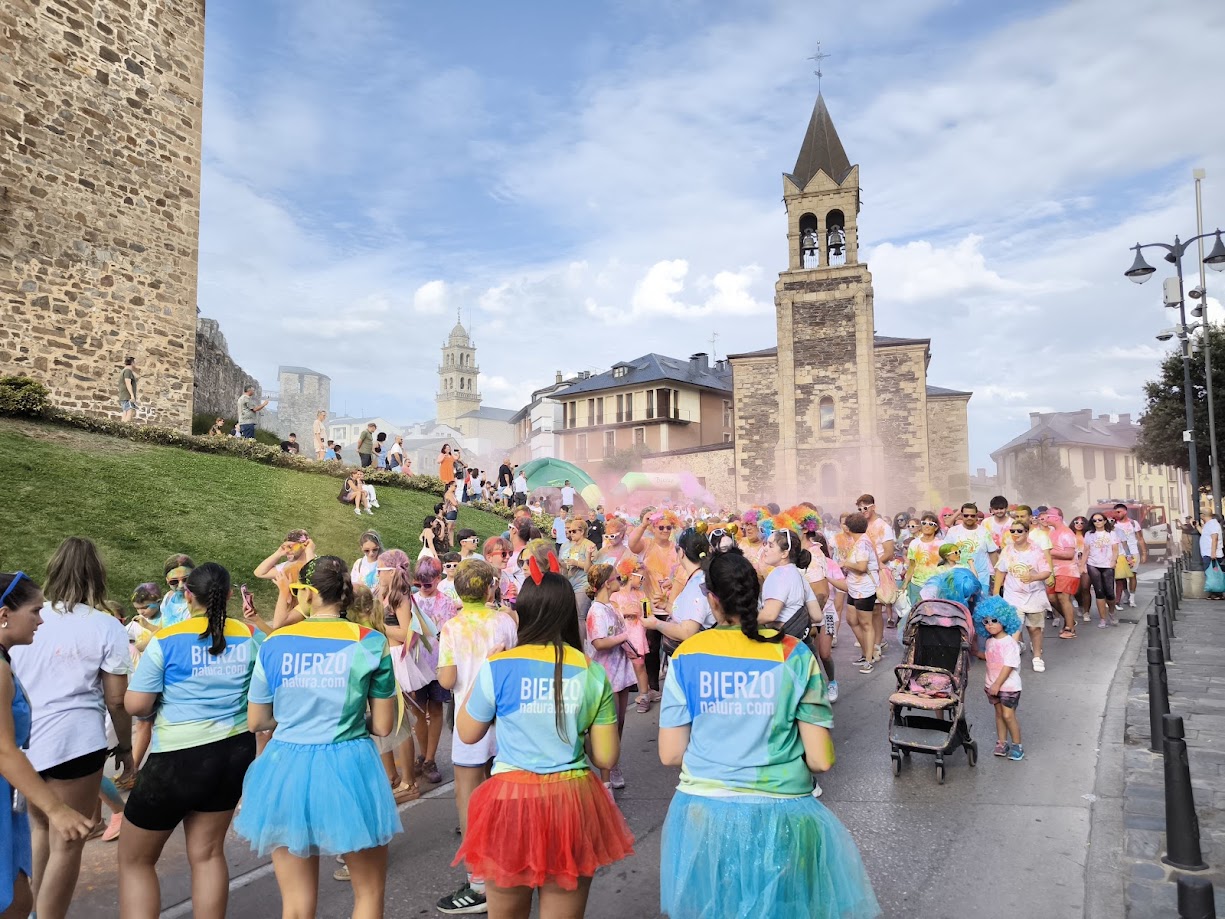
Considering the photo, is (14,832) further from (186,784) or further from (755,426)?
(755,426)

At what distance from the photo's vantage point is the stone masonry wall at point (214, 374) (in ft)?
84.0

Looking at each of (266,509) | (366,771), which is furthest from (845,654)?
(266,509)

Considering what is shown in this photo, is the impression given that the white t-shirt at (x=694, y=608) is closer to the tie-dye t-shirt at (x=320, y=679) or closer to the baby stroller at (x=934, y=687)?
the baby stroller at (x=934, y=687)

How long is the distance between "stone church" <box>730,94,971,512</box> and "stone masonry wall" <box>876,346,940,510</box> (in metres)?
0.06

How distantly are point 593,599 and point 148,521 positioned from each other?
355 inches

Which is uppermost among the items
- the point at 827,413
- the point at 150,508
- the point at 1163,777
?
the point at 827,413

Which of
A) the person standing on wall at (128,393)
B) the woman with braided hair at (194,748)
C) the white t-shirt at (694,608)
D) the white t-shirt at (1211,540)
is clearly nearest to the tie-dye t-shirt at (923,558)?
the white t-shirt at (694,608)

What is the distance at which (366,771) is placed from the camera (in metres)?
3.57

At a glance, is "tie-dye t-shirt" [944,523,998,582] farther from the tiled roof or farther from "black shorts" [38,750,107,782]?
the tiled roof

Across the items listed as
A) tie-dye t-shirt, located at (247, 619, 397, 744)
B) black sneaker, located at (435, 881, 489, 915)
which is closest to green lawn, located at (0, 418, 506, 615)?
black sneaker, located at (435, 881, 489, 915)

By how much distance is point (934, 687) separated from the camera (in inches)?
267

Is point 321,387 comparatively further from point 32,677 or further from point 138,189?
point 32,677

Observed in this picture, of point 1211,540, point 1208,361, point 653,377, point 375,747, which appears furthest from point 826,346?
point 375,747

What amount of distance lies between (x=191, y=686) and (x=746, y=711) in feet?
8.66
